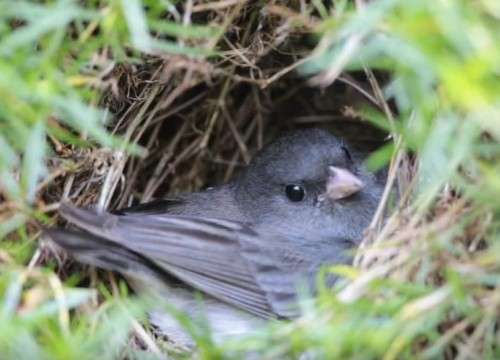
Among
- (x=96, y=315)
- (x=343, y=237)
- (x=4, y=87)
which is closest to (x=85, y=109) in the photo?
(x=4, y=87)

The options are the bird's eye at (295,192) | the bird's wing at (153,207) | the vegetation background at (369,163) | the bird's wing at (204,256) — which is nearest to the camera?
the vegetation background at (369,163)

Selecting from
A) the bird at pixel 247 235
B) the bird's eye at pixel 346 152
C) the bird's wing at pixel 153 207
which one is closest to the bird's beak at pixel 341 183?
the bird at pixel 247 235

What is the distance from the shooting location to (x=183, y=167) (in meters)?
3.66

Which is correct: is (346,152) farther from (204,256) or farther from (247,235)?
(204,256)

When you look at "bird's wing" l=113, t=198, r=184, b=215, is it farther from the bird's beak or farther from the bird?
the bird's beak

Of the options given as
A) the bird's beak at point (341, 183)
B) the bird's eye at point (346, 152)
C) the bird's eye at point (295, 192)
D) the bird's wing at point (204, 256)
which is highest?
the bird's eye at point (346, 152)

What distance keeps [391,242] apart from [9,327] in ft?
3.06

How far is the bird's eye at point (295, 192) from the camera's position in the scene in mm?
3021

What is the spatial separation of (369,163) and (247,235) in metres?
0.77

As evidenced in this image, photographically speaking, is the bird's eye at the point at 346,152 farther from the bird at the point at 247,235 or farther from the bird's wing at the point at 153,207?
the bird's wing at the point at 153,207

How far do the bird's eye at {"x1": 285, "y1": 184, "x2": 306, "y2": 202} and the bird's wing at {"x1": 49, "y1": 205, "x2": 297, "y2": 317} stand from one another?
39 cm

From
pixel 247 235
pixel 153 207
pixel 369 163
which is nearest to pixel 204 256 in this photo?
pixel 247 235

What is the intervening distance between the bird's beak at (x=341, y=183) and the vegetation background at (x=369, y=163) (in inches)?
11.5

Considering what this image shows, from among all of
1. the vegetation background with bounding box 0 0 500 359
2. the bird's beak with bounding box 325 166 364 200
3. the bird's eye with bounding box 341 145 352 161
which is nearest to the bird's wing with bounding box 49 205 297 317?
the vegetation background with bounding box 0 0 500 359
